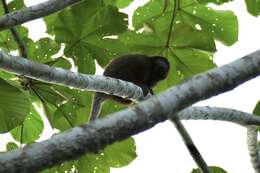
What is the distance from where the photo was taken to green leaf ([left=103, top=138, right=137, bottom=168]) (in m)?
4.09

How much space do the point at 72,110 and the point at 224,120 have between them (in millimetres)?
1325

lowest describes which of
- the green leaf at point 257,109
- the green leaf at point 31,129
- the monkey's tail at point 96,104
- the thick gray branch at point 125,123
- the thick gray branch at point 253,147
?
the thick gray branch at point 253,147

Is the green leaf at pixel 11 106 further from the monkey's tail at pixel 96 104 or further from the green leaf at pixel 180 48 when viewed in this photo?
the green leaf at pixel 180 48

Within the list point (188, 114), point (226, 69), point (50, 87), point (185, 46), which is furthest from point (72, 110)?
point (226, 69)

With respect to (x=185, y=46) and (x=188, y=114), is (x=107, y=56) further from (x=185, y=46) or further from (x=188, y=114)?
(x=188, y=114)

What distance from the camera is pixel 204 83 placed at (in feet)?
5.58

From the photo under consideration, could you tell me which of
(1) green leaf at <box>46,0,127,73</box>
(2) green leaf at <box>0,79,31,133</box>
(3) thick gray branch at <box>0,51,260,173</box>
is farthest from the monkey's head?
(3) thick gray branch at <box>0,51,260,173</box>

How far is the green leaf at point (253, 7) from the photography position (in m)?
3.95

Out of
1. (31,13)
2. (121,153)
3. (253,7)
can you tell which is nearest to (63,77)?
(31,13)

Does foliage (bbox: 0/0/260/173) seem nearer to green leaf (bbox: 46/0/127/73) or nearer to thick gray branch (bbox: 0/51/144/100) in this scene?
green leaf (bbox: 46/0/127/73)

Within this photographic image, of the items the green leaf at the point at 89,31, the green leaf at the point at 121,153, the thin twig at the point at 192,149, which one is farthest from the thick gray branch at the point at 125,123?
the green leaf at the point at 121,153

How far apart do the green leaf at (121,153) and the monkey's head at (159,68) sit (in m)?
0.57

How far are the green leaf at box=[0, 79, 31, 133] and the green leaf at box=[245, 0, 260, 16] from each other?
170 cm

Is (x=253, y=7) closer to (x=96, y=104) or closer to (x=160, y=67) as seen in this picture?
(x=160, y=67)
